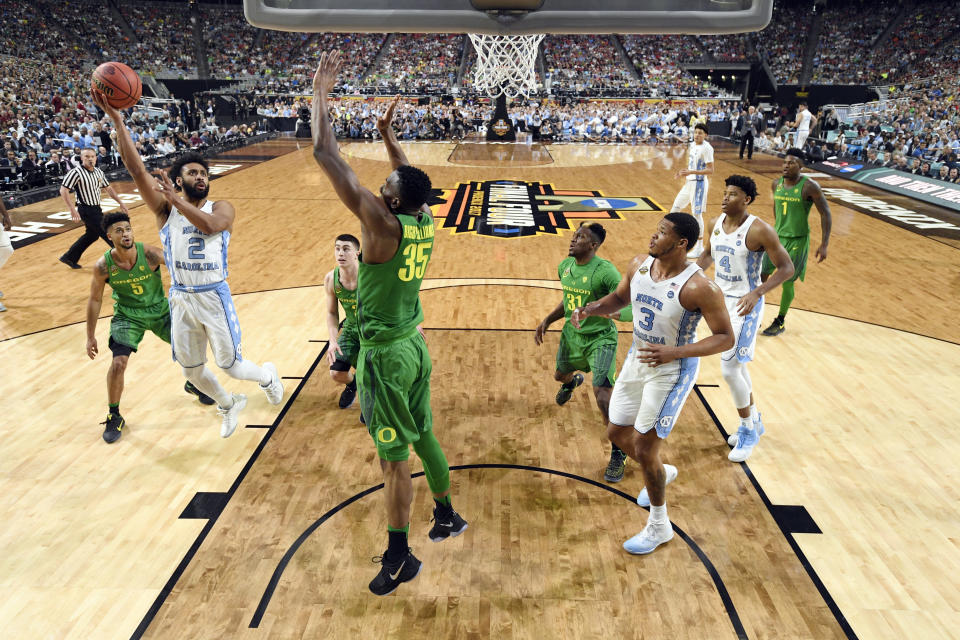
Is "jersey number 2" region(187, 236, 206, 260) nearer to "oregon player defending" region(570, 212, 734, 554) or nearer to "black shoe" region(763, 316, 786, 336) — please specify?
"oregon player defending" region(570, 212, 734, 554)

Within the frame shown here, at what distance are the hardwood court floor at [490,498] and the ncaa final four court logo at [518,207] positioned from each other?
4039 millimetres

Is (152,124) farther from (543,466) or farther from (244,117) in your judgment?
(543,466)

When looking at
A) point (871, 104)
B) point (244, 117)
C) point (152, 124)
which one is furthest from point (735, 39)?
point (152, 124)

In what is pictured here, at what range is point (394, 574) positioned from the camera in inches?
136

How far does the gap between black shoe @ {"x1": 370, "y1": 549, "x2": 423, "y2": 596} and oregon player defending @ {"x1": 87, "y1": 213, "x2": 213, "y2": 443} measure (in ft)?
8.86

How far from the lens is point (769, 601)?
3430 millimetres

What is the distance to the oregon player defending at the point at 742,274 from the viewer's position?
15.3ft

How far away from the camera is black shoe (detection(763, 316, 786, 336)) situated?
7113 mm

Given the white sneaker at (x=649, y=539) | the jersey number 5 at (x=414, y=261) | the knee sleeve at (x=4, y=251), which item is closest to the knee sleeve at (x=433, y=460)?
the jersey number 5 at (x=414, y=261)

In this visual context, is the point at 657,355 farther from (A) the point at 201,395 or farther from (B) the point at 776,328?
(B) the point at 776,328

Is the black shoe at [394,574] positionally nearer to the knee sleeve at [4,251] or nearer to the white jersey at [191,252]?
the white jersey at [191,252]

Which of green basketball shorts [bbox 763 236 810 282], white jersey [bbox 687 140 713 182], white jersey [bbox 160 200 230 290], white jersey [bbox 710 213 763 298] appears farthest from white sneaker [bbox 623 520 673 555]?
white jersey [bbox 687 140 713 182]

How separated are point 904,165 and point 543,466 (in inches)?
643


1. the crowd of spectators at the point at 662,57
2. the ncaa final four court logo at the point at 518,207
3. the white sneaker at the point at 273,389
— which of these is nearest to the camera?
the white sneaker at the point at 273,389
